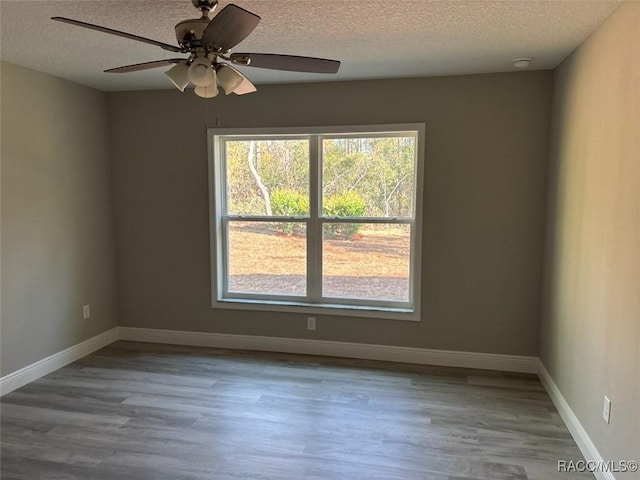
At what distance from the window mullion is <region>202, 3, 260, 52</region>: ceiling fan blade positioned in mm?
2045

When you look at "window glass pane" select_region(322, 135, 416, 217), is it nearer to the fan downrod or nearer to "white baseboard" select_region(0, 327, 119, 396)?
the fan downrod

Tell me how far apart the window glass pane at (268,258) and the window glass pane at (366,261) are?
249 mm

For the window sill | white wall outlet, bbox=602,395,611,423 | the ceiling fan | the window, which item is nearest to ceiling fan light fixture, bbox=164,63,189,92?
the ceiling fan

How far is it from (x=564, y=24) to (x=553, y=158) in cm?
111

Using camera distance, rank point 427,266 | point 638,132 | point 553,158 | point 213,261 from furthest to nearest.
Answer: point 213,261, point 427,266, point 553,158, point 638,132

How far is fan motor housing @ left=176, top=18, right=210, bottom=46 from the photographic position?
70.1 inches

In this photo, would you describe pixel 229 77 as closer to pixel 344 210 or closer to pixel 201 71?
pixel 201 71

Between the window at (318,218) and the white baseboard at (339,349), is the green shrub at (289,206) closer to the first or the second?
the window at (318,218)

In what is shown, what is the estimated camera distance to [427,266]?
145 inches

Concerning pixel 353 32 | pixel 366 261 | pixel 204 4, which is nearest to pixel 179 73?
pixel 204 4

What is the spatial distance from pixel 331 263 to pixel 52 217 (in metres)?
2.32

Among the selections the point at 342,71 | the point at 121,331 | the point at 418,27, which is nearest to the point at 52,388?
the point at 121,331

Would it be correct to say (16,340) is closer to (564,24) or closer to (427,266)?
(427,266)

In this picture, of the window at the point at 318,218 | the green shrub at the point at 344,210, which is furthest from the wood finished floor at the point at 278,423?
the green shrub at the point at 344,210
